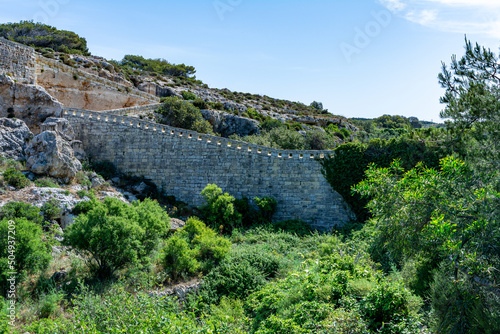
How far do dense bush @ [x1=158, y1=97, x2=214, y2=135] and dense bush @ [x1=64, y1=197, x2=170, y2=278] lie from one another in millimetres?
15627

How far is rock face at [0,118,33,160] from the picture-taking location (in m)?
17.1

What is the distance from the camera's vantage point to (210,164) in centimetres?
2027

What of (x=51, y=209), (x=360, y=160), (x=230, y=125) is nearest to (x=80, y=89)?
(x=230, y=125)

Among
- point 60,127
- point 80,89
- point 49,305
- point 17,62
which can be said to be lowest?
point 49,305

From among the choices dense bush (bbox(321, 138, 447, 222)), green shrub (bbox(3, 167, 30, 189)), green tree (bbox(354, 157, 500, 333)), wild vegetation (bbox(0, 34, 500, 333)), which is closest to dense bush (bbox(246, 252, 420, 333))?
wild vegetation (bbox(0, 34, 500, 333))

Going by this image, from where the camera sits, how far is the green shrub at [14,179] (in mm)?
15152

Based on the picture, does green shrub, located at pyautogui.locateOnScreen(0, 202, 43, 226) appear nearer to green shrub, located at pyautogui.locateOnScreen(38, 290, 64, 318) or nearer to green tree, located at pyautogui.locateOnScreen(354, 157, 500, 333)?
green shrub, located at pyautogui.locateOnScreen(38, 290, 64, 318)

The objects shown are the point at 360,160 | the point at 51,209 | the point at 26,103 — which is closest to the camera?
the point at 51,209

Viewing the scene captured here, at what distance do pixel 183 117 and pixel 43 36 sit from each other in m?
25.7

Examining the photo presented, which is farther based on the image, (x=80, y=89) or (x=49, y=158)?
(x=80, y=89)

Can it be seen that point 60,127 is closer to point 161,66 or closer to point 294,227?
point 294,227

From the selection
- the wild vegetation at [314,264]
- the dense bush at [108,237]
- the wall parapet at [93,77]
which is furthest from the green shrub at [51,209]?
the wall parapet at [93,77]

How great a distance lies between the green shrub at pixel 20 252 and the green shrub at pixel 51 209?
306 cm

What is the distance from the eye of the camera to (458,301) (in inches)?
297
